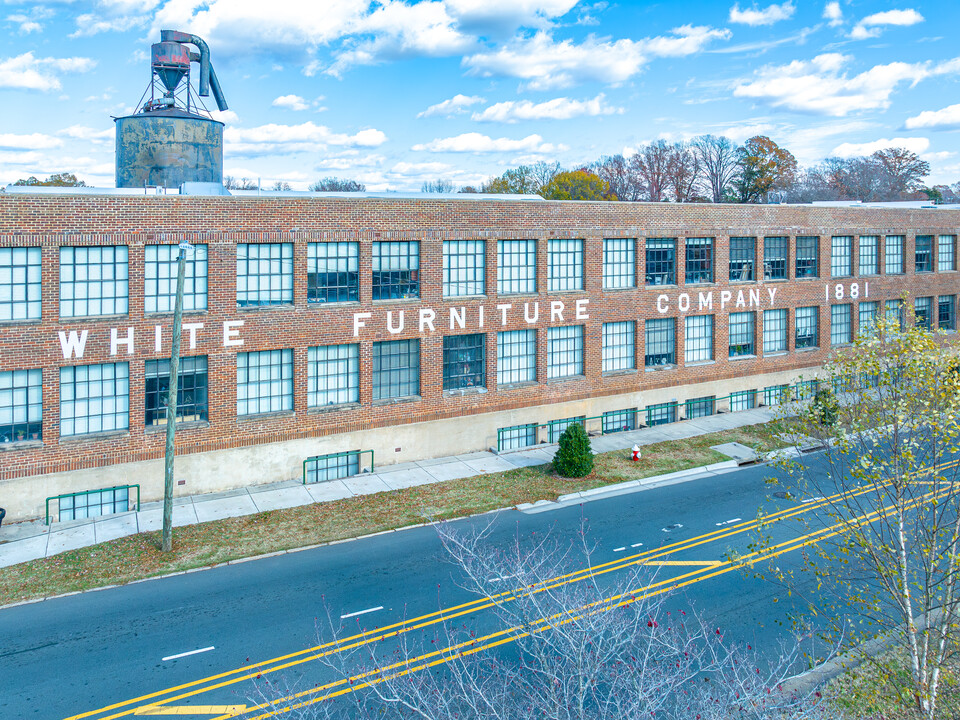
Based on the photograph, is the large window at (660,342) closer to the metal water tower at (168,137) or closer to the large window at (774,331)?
the large window at (774,331)

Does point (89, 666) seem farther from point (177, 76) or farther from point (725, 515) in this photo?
point (177, 76)

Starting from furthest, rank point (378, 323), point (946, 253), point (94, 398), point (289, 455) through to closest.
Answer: point (946, 253), point (378, 323), point (289, 455), point (94, 398)

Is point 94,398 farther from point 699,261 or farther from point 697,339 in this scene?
point 699,261

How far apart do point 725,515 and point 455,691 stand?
1364cm

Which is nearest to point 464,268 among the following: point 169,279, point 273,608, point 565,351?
point 565,351

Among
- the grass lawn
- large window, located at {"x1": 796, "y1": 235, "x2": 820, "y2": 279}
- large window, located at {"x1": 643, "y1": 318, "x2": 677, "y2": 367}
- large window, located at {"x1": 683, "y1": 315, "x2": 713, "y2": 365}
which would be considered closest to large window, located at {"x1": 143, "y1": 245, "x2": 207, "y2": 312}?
the grass lawn

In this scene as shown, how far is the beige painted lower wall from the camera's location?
77.2 ft

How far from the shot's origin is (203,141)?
111ft

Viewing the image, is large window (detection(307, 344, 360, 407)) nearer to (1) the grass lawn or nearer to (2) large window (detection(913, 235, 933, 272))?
(1) the grass lawn

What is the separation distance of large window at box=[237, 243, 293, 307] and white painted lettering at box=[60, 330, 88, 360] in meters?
5.03

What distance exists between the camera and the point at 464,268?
30938 millimetres

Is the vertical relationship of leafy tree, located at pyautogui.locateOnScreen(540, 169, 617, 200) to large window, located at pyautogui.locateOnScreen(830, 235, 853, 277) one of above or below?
above

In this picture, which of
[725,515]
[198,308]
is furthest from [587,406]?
[198,308]

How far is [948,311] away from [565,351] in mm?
29236
